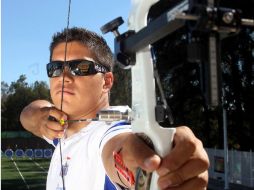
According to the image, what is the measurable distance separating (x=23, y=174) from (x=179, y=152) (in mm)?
17940

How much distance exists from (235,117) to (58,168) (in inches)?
613

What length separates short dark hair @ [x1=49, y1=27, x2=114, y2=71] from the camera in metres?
1.58

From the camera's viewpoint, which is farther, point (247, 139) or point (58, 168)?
point (247, 139)

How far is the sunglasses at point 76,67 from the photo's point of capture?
1479 mm

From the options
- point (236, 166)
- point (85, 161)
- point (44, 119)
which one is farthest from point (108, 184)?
point (236, 166)

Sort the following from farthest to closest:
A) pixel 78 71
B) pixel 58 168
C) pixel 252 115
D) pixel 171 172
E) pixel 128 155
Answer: pixel 252 115 < pixel 58 168 < pixel 78 71 < pixel 128 155 < pixel 171 172

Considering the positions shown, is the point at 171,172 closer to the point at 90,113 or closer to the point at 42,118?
the point at 90,113

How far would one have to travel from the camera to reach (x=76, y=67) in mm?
1473

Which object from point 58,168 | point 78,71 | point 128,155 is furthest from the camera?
→ point 58,168

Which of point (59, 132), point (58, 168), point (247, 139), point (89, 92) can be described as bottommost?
point (247, 139)

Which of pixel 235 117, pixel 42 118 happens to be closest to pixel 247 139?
pixel 235 117

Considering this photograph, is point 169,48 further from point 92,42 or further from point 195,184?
point 92,42

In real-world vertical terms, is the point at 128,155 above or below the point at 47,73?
below

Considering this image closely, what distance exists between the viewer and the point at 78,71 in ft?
4.84
